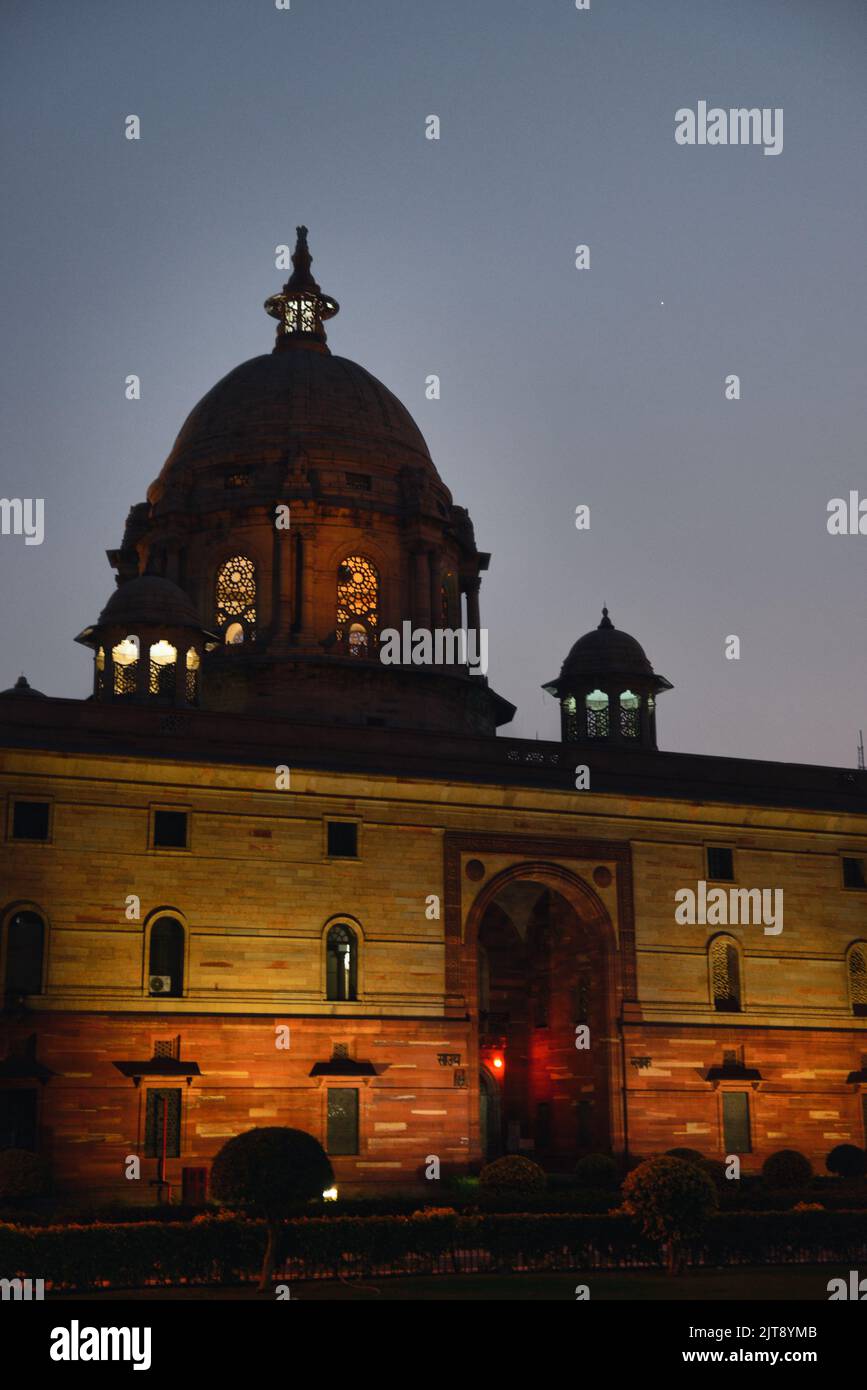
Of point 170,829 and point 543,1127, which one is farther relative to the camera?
point 543,1127

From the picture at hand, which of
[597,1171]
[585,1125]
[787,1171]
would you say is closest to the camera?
[787,1171]

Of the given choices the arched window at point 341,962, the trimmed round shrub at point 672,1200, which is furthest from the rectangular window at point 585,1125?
the trimmed round shrub at point 672,1200

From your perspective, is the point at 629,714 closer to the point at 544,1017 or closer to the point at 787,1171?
the point at 544,1017

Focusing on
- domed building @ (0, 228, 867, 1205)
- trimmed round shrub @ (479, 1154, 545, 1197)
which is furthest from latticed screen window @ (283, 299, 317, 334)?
trimmed round shrub @ (479, 1154, 545, 1197)

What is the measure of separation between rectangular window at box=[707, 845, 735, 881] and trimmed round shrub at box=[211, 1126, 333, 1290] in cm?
2365

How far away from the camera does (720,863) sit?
53.1 meters

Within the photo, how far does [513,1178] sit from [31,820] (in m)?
15.1

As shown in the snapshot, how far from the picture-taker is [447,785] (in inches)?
1965

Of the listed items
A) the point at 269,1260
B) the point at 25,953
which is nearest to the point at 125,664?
the point at 25,953

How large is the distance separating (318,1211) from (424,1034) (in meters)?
14.2

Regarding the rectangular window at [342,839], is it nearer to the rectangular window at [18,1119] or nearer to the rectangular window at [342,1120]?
the rectangular window at [342,1120]

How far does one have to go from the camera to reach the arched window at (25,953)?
1737 inches

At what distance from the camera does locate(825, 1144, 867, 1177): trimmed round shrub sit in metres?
50.5
